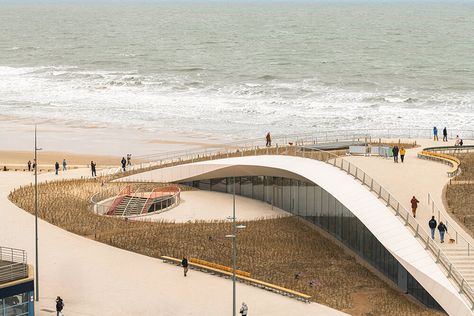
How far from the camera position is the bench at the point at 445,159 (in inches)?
2023

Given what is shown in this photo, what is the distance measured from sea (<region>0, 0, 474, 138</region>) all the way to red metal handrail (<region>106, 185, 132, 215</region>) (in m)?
25.6

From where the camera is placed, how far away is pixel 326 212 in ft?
161

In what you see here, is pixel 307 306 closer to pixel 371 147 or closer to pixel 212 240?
pixel 212 240

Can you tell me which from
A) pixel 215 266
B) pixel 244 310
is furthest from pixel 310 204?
pixel 244 310

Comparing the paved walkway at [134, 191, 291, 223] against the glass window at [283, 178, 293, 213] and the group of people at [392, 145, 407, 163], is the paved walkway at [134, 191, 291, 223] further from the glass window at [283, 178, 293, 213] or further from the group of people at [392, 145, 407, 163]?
the group of people at [392, 145, 407, 163]

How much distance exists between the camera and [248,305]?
127 ft

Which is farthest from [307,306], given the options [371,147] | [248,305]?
[371,147]

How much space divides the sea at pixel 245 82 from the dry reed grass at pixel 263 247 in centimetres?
3023

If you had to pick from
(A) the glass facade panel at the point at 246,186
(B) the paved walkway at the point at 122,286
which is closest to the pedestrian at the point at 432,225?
(B) the paved walkway at the point at 122,286

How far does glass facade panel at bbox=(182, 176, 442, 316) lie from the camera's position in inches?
1610

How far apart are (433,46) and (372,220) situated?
12136 centimetres

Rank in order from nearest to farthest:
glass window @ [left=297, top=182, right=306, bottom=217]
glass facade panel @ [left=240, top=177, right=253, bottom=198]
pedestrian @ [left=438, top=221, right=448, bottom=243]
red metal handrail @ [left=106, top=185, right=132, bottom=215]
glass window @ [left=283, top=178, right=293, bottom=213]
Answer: pedestrian @ [left=438, top=221, right=448, bottom=243] → glass window @ [left=297, top=182, right=306, bottom=217] → red metal handrail @ [left=106, top=185, right=132, bottom=215] → glass window @ [left=283, top=178, right=293, bottom=213] → glass facade panel @ [left=240, top=177, right=253, bottom=198]

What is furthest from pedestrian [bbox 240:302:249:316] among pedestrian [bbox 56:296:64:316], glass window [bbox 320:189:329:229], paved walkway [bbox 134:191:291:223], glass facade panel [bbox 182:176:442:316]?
paved walkway [bbox 134:191:291:223]

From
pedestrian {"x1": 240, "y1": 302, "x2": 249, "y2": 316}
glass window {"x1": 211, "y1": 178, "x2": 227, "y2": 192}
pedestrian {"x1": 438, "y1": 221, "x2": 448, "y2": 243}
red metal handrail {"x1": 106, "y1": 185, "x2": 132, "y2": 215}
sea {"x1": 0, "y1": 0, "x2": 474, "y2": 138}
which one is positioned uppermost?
sea {"x1": 0, "y1": 0, "x2": 474, "y2": 138}
